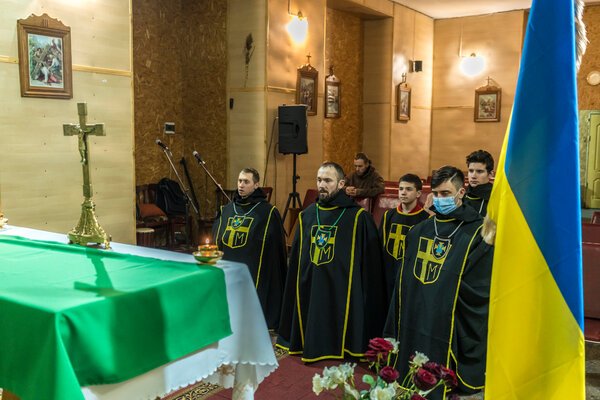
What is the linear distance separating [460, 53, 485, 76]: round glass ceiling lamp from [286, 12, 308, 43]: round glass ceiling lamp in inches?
223

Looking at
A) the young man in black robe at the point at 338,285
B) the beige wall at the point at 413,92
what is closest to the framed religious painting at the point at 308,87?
the beige wall at the point at 413,92

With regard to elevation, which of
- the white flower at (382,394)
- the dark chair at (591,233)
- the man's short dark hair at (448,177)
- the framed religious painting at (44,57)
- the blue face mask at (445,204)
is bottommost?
the dark chair at (591,233)

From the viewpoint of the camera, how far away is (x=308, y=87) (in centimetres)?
1088

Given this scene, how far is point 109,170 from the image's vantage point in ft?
23.0

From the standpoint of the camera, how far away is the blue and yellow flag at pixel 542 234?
1.88 metres

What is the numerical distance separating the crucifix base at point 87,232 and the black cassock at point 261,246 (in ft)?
8.88

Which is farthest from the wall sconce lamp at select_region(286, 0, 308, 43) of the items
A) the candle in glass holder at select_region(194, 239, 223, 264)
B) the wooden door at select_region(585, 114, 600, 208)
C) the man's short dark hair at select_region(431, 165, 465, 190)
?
the candle in glass holder at select_region(194, 239, 223, 264)

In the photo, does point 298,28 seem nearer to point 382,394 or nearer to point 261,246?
point 261,246

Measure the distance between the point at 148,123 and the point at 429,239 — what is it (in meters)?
7.03

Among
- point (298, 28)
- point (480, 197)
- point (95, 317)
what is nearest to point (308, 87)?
point (298, 28)

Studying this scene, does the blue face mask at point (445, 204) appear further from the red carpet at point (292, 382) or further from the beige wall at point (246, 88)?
the beige wall at point (246, 88)

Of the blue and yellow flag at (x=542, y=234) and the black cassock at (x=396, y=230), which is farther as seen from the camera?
the black cassock at (x=396, y=230)

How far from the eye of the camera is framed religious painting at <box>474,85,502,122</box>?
1416 centimetres

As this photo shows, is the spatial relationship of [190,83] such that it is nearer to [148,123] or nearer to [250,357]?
[148,123]
